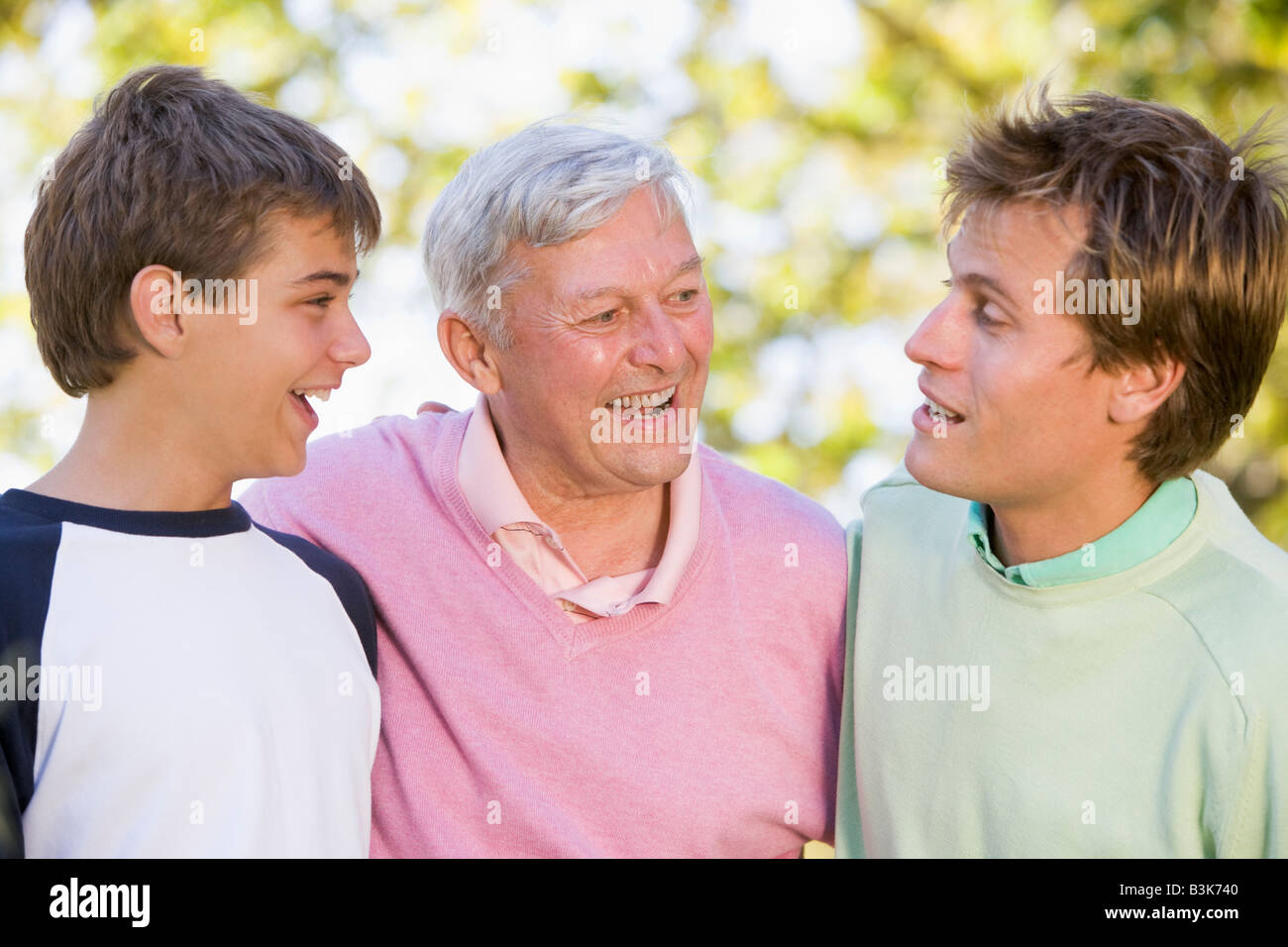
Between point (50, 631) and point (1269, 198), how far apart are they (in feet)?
6.71

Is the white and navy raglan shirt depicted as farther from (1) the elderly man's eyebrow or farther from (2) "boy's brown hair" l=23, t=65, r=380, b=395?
(1) the elderly man's eyebrow

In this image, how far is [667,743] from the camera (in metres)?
2.46

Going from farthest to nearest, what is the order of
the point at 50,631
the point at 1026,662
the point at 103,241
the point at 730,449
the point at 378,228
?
1. the point at 730,449
2. the point at 378,228
3. the point at 1026,662
4. the point at 103,241
5. the point at 50,631

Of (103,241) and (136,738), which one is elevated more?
(103,241)

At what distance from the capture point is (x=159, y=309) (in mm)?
2092

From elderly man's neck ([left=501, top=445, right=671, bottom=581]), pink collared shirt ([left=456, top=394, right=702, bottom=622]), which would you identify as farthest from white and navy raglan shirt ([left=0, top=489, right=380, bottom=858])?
elderly man's neck ([left=501, top=445, right=671, bottom=581])

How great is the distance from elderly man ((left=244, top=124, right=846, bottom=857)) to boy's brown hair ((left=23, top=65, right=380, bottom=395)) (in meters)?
0.53

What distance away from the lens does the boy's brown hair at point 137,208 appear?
210 centimetres

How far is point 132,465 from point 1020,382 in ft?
4.71

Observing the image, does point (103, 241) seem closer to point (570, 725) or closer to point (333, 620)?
point (333, 620)

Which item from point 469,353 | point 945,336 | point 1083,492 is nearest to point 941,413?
point 945,336

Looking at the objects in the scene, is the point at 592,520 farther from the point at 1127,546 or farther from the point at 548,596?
the point at 1127,546
